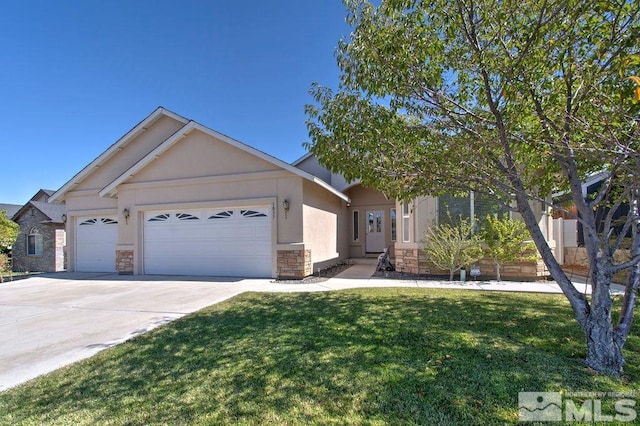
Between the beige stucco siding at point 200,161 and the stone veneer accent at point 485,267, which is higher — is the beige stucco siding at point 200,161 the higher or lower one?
the higher one

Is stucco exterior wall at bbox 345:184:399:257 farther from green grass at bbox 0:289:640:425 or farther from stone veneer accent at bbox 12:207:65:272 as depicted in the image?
stone veneer accent at bbox 12:207:65:272

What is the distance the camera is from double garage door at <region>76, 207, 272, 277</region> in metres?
11.3

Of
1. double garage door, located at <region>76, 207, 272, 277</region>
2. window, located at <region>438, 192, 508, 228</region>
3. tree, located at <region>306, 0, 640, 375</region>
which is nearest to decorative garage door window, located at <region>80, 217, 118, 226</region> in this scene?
double garage door, located at <region>76, 207, 272, 277</region>

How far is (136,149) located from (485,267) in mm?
16192

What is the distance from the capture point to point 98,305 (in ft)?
24.7

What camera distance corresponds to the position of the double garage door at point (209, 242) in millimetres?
11312

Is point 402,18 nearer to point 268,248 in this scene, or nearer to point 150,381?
point 150,381

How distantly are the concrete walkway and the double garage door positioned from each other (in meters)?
0.79

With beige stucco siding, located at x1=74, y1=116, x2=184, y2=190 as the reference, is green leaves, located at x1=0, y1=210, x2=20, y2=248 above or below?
below

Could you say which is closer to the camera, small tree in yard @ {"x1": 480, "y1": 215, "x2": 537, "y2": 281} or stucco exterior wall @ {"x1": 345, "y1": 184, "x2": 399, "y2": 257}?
small tree in yard @ {"x1": 480, "y1": 215, "x2": 537, "y2": 281}

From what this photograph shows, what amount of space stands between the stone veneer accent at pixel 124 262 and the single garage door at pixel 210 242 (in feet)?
2.23

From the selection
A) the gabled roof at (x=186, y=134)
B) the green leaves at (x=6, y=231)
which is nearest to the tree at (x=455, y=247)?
the gabled roof at (x=186, y=134)

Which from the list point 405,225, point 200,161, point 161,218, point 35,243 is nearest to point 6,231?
point 35,243

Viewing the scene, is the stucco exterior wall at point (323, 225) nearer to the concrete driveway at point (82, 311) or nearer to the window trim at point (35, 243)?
the concrete driveway at point (82, 311)
